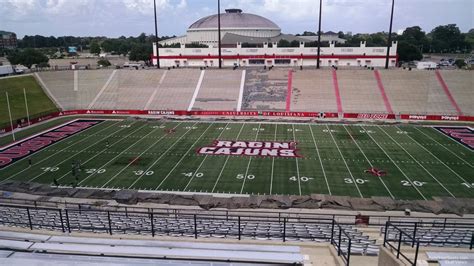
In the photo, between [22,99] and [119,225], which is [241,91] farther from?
[119,225]

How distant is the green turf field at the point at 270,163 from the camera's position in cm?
2319

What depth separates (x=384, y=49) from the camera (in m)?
71.4

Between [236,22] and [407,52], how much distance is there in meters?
52.9

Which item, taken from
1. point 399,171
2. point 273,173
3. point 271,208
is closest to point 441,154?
point 399,171

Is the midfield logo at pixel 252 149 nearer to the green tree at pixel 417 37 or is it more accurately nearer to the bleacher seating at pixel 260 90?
the bleacher seating at pixel 260 90

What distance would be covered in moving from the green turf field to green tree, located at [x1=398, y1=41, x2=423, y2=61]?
57.5m

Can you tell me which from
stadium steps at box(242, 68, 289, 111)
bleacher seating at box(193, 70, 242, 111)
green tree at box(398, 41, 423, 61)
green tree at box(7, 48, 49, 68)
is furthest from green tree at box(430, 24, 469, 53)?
green tree at box(7, 48, 49, 68)

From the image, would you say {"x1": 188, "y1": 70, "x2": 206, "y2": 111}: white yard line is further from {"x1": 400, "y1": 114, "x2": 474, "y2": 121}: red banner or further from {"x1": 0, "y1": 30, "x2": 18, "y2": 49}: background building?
{"x1": 0, "y1": 30, "x2": 18, "y2": 49}: background building

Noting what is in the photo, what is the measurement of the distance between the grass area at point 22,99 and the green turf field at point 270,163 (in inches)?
403

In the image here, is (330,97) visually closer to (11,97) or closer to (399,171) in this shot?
(399,171)

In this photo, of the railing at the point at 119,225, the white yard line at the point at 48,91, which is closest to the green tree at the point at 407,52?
the white yard line at the point at 48,91

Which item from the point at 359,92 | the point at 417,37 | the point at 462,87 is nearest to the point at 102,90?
the point at 359,92

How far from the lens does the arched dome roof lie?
4461 inches

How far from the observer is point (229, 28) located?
370 ft
